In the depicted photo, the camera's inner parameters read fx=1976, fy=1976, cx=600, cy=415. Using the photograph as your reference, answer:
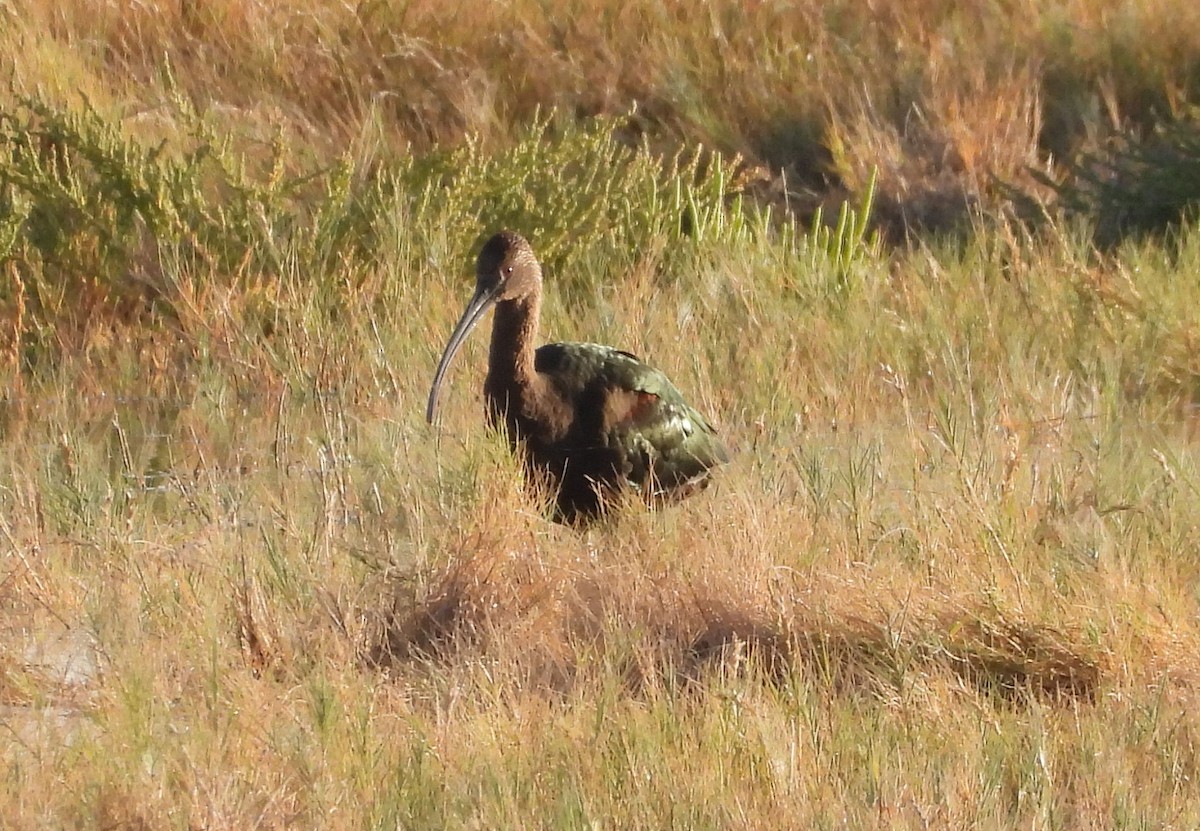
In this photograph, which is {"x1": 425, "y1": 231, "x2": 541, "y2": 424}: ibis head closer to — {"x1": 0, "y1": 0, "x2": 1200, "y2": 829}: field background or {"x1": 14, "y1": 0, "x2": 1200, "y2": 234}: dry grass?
{"x1": 0, "y1": 0, "x2": 1200, "y2": 829}: field background

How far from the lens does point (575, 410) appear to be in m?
5.91

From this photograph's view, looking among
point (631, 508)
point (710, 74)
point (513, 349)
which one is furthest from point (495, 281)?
point (710, 74)

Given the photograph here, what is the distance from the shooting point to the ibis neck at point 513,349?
5844mm

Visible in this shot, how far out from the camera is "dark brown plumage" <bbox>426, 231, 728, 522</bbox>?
19.1 feet

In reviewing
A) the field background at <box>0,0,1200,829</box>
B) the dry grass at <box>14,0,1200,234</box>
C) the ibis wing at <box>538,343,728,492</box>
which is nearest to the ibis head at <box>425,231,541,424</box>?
the ibis wing at <box>538,343,728,492</box>

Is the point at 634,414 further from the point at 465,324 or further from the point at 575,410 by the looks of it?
the point at 465,324

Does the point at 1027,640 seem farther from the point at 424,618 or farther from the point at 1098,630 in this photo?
the point at 424,618

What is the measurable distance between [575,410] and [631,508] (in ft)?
1.33

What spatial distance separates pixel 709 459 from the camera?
6.21 metres

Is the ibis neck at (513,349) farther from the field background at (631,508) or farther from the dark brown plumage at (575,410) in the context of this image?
the field background at (631,508)

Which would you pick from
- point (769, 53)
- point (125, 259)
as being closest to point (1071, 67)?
→ point (769, 53)

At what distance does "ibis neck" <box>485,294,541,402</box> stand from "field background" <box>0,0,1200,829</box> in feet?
Answer: 0.95

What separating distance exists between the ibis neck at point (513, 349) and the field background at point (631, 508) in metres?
0.29

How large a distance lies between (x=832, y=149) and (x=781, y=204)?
16.5 inches
